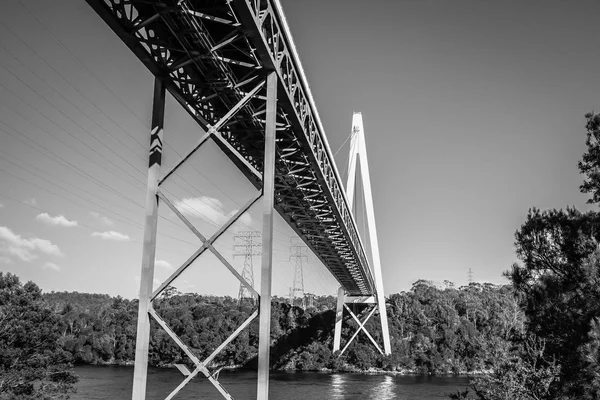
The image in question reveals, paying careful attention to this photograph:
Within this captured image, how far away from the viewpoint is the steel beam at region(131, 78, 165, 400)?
844 cm

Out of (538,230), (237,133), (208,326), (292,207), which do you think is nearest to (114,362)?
(208,326)

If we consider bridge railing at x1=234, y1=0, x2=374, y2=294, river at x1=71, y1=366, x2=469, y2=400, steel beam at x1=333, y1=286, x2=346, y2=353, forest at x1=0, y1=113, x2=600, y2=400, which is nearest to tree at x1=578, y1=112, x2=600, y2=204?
forest at x1=0, y1=113, x2=600, y2=400

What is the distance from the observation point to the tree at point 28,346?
64.5 ft

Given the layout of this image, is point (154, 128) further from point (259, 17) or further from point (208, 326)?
point (208, 326)

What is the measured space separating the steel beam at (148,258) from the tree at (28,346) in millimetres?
12665

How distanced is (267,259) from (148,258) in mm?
1971

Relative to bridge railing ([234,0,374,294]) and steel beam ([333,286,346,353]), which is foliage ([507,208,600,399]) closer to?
bridge railing ([234,0,374,294])

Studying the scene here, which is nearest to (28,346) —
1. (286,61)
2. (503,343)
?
(286,61)

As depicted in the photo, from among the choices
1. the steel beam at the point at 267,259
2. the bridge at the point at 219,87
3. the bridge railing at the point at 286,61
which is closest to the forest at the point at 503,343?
the steel beam at the point at 267,259

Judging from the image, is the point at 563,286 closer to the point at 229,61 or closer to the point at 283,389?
the point at 229,61

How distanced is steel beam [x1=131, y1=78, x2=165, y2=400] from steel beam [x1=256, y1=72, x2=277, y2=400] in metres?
1.84

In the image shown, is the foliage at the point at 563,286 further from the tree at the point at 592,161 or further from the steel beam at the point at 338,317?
the steel beam at the point at 338,317

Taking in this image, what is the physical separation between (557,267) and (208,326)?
58.0 metres

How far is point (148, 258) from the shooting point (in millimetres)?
8617
